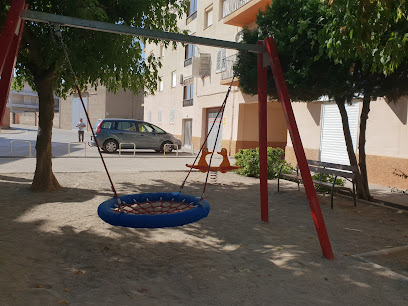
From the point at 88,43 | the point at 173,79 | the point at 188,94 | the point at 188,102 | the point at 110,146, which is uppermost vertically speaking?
the point at 173,79

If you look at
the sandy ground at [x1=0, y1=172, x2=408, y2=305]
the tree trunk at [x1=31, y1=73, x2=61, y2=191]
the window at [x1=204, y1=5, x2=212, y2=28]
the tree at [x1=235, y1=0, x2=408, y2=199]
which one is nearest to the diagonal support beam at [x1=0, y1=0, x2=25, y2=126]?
the sandy ground at [x1=0, y1=172, x2=408, y2=305]

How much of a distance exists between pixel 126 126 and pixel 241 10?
7.87 m

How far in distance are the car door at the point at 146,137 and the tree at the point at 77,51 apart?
33.8 ft

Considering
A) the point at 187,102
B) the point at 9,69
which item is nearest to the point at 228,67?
the point at 187,102

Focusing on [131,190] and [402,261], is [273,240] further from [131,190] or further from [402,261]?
[131,190]

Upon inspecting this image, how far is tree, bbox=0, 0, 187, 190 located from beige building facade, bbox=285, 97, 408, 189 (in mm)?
6454

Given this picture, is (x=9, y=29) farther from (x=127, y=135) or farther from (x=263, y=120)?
(x=127, y=135)

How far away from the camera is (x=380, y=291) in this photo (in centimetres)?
327

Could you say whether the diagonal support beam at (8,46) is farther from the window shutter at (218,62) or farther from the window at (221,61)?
the window shutter at (218,62)

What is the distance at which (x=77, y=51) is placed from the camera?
647cm

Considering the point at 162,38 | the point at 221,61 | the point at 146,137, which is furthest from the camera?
the point at 221,61

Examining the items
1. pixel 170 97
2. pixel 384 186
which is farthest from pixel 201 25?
pixel 384 186

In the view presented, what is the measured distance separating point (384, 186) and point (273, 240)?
671 centimetres

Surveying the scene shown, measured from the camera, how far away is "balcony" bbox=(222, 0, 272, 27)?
15.3 m
